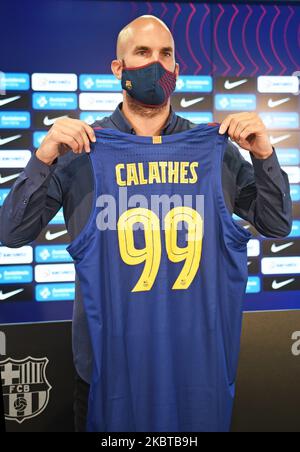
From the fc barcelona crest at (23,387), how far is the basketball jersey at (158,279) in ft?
4.42

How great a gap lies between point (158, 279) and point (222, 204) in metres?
0.31

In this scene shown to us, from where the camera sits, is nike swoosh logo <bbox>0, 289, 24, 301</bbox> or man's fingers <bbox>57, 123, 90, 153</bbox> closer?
man's fingers <bbox>57, 123, 90, 153</bbox>

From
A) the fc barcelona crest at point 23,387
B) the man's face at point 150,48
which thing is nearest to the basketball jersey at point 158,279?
the man's face at point 150,48

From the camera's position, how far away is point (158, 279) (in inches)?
63.3

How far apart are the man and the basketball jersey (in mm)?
92

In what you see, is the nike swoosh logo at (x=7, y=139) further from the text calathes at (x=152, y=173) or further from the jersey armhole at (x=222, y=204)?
the jersey armhole at (x=222, y=204)

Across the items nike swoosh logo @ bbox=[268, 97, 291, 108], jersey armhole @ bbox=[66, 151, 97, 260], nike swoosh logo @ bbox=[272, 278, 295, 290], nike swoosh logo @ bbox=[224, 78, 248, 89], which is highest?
nike swoosh logo @ bbox=[224, 78, 248, 89]

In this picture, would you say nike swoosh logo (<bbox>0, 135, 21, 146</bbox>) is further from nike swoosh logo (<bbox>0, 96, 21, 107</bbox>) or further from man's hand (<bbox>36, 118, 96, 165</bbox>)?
man's hand (<bbox>36, 118, 96, 165</bbox>)

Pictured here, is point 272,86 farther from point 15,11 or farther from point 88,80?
point 15,11

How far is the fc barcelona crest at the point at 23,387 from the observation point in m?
2.84

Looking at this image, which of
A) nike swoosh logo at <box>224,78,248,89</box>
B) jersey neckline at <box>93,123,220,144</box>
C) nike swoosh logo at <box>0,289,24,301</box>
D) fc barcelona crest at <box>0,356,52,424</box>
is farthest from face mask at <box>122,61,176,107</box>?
fc barcelona crest at <box>0,356,52,424</box>

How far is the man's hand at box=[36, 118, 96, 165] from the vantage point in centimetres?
150

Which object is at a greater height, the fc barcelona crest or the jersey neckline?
the jersey neckline

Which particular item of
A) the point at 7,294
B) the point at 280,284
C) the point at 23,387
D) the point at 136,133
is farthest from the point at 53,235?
the point at 280,284
